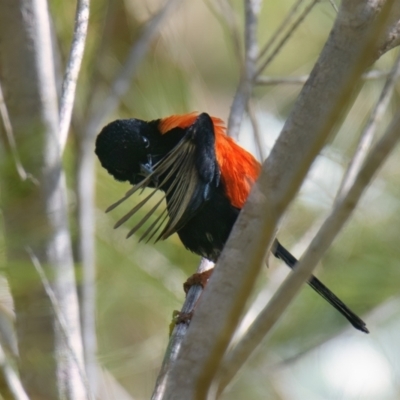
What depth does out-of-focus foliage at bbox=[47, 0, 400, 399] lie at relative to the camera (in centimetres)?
421

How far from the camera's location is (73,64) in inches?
109

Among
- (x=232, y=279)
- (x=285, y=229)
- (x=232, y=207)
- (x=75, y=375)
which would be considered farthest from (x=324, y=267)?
(x=232, y=279)

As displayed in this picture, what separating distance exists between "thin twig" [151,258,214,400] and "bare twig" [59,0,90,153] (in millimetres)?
923

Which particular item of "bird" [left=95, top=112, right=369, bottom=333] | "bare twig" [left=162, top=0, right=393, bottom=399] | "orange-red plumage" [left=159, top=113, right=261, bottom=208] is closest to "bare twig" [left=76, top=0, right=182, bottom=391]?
"bird" [left=95, top=112, right=369, bottom=333]

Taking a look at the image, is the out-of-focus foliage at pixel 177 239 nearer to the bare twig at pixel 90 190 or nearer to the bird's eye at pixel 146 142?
the bare twig at pixel 90 190

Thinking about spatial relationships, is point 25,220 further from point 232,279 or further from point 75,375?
point 232,279

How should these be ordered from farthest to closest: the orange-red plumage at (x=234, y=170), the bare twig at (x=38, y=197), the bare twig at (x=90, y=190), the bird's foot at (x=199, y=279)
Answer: the bare twig at (x=90, y=190) → the bird's foot at (x=199, y=279) → the orange-red plumage at (x=234, y=170) → the bare twig at (x=38, y=197)

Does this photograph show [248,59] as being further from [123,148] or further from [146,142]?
[123,148]

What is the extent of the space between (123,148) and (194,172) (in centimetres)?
64

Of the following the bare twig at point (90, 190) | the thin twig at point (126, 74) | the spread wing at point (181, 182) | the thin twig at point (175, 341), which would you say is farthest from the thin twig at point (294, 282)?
the thin twig at point (126, 74)

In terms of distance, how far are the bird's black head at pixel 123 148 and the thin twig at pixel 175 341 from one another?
661mm

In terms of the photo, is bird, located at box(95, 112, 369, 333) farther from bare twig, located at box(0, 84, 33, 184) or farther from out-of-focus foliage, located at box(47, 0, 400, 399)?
bare twig, located at box(0, 84, 33, 184)

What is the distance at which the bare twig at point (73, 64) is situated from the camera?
109 inches

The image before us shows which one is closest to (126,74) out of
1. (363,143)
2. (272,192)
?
(363,143)
